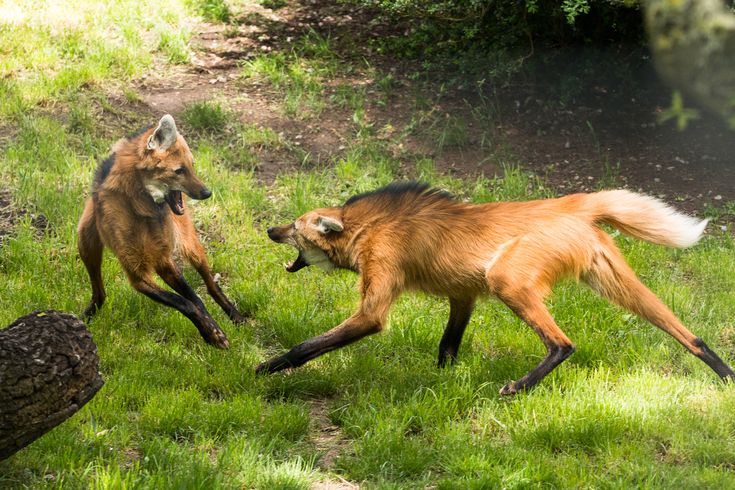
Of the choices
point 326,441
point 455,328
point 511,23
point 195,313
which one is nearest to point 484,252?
point 455,328

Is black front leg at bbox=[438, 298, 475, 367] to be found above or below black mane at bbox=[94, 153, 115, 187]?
below

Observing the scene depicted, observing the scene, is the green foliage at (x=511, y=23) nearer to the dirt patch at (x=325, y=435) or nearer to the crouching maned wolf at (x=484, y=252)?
the crouching maned wolf at (x=484, y=252)

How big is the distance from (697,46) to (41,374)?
2.42 metres

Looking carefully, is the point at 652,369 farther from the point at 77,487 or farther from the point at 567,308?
the point at 77,487

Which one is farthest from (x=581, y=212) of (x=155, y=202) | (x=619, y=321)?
(x=155, y=202)

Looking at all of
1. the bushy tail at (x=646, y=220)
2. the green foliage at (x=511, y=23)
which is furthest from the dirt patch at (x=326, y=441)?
the green foliage at (x=511, y=23)

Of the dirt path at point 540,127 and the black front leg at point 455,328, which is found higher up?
the dirt path at point 540,127

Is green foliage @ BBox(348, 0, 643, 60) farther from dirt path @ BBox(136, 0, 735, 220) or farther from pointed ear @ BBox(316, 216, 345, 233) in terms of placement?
pointed ear @ BBox(316, 216, 345, 233)

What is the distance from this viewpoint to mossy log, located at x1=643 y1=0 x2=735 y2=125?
1.31 m

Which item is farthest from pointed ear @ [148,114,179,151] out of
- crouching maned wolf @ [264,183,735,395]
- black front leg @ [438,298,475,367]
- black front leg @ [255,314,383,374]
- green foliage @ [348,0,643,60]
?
green foliage @ [348,0,643,60]

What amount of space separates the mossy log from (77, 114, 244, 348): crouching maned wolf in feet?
11.2

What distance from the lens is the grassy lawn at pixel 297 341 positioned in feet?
10.9

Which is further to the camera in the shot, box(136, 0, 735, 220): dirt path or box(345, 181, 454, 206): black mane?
box(136, 0, 735, 220): dirt path

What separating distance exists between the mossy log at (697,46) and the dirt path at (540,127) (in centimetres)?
487
